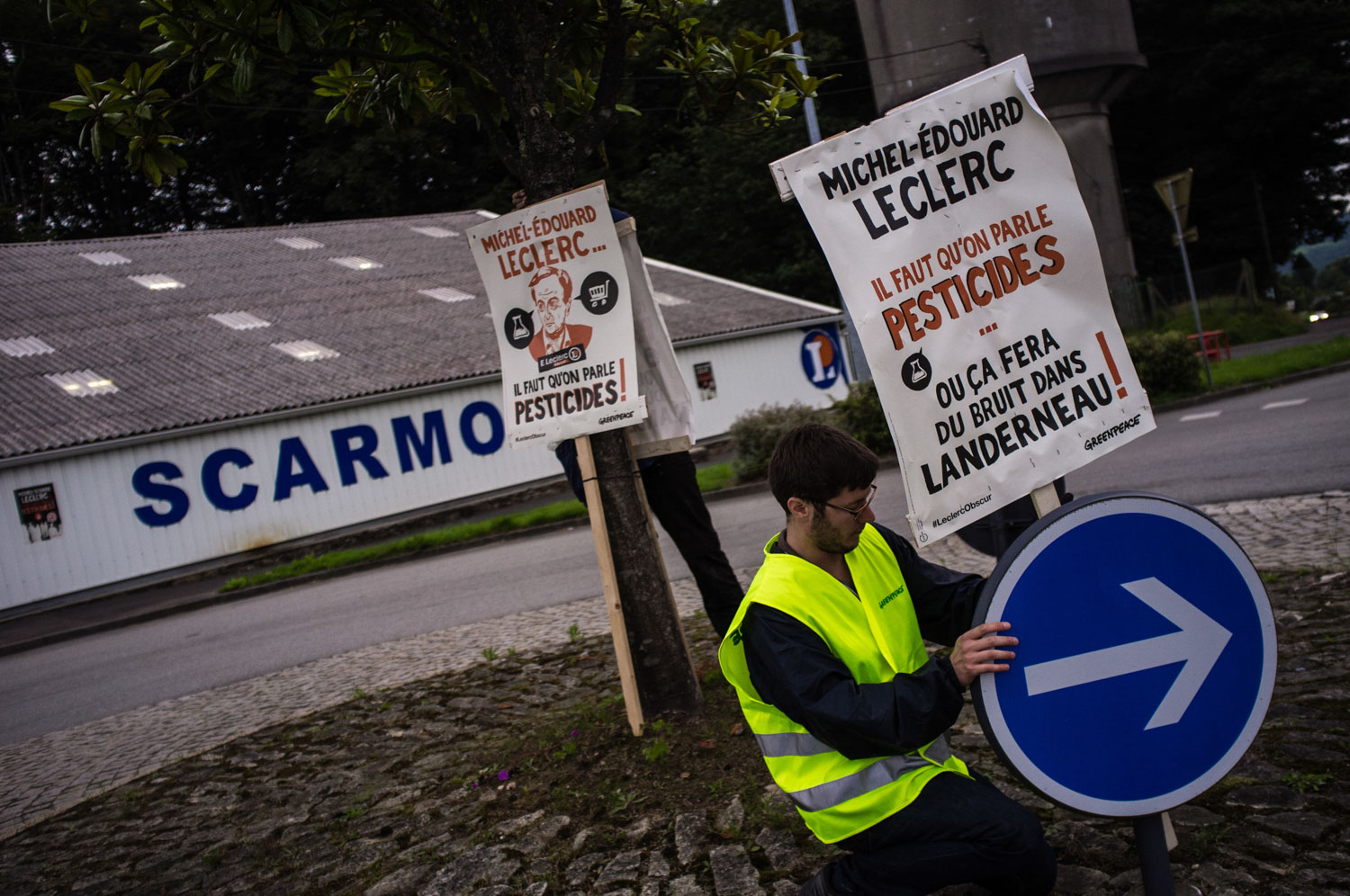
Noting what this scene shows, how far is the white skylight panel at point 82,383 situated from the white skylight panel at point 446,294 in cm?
889

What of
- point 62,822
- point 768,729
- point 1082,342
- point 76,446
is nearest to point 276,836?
point 62,822

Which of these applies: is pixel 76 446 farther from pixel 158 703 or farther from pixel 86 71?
pixel 86 71

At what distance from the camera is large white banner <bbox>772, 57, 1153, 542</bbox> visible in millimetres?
2723

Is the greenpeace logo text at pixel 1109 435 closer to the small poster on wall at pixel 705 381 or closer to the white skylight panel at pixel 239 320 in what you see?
the white skylight panel at pixel 239 320

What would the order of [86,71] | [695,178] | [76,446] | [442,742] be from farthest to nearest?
[695,178], [76,446], [442,742], [86,71]

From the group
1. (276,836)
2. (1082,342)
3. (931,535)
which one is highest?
(1082,342)

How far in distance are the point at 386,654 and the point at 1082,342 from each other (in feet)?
23.3

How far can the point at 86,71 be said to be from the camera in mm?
4301

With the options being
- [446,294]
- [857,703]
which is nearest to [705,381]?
[446,294]

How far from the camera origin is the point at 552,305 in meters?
5.18

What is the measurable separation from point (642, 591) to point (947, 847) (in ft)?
8.76

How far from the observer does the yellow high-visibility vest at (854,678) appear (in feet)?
8.45

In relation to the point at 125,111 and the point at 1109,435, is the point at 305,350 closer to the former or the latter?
the point at 125,111

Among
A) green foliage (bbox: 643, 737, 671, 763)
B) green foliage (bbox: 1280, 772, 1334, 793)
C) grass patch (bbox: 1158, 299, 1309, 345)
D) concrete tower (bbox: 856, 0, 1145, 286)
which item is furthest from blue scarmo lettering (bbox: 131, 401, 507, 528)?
grass patch (bbox: 1158, 299, 1309, 345)
